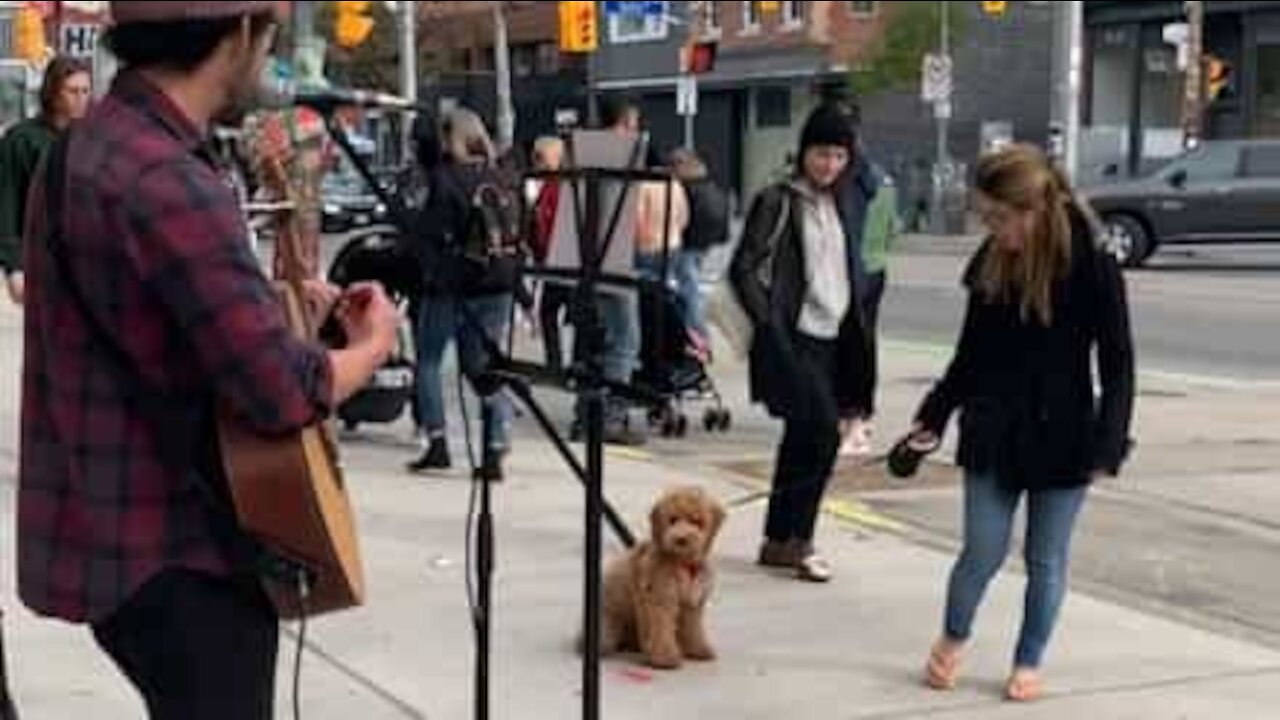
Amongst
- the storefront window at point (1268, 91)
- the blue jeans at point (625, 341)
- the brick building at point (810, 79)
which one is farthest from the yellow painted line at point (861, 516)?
the brick building at point (810, 79)

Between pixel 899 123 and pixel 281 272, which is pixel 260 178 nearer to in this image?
pixel 281 272

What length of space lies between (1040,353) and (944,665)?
98cm

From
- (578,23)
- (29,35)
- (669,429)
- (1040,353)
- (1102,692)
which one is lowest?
(669,429)

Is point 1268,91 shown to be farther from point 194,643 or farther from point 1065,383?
point 194,643

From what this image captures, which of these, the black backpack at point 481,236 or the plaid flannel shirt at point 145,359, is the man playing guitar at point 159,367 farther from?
the black backpack at point 481,236

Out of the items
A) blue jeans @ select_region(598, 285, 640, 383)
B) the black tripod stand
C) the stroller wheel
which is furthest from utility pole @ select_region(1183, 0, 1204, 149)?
the black tripod stand

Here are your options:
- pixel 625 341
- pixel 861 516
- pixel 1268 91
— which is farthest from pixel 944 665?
pixel 1268 91

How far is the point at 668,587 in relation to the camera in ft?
20.6

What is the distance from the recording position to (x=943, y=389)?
6.13 metres

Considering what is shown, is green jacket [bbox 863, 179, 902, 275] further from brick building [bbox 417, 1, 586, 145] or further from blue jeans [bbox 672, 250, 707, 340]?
brick building [bbox 417, 1, 586, 145]

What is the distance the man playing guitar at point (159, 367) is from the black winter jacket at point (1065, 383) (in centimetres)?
317

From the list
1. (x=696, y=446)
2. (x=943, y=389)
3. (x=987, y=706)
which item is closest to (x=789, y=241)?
(x=943, y=389)

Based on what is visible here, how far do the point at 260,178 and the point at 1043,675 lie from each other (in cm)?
294

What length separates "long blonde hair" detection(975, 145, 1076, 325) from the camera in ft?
18.9
